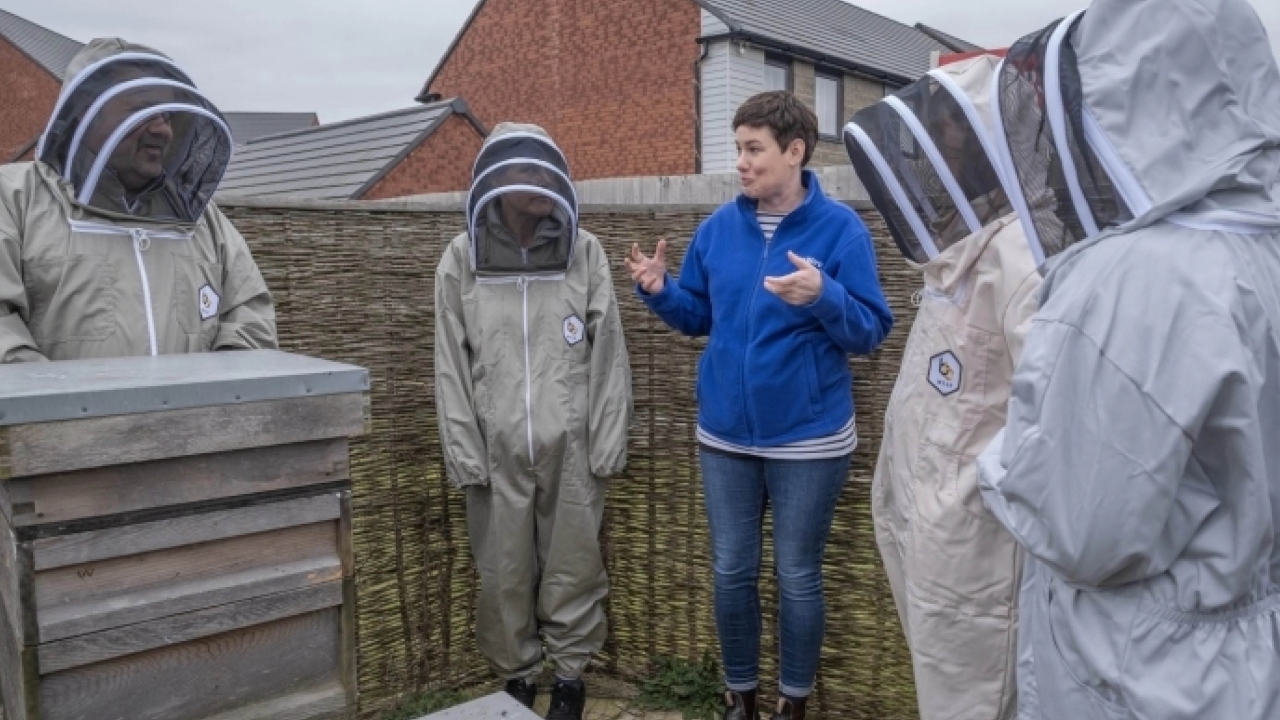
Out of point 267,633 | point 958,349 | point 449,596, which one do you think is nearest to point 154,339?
point 267,633

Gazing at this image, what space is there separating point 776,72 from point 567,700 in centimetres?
1594

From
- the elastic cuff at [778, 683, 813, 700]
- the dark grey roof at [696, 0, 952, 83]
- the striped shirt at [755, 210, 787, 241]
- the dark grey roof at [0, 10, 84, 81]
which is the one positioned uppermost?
the dark grey roof at [0, 10, 84, 81]

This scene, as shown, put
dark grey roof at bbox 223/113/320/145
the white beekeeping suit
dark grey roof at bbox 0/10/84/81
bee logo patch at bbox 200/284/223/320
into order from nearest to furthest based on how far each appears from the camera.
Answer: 1. the white beekeeping suit
2. bee logo patch at bbox 200/284/223/320
3. dark grey roof at bbox 0/10/84/81
4. dark grey roof at bbox 223/113/320/145

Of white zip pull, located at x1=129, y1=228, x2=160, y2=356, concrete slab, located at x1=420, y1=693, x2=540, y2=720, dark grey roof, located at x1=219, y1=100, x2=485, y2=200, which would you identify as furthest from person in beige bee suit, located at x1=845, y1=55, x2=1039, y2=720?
dark grey roof, located at x1=219, y1=100, x2=485, y2=200

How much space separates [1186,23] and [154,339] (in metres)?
2.30

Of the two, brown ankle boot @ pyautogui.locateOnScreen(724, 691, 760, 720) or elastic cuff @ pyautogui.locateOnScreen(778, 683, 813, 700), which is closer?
elastic cuff @ pyautogui.locateOnScreen(778, 683, 813, 700)

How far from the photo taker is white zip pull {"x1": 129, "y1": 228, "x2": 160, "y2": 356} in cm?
245

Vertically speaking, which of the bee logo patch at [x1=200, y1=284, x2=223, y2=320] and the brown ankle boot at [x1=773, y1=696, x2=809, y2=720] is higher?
the bee logo patch at [x1=200, y1=284, x2=223, y2=320]

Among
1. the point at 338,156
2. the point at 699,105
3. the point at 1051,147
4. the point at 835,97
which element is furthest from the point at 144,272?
the point at 835,97

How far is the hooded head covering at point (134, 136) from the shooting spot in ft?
7.48

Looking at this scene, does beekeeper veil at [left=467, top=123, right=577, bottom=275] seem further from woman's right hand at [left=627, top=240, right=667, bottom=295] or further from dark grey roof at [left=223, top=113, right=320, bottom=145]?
dark grey roof at [left=223, top=113, right=320, bottom=145]

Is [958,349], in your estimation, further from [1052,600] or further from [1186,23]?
[1186,23]

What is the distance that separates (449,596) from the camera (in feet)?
12.1

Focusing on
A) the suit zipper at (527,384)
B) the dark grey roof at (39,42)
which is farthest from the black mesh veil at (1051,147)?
the dark grey roof at (39,42)
